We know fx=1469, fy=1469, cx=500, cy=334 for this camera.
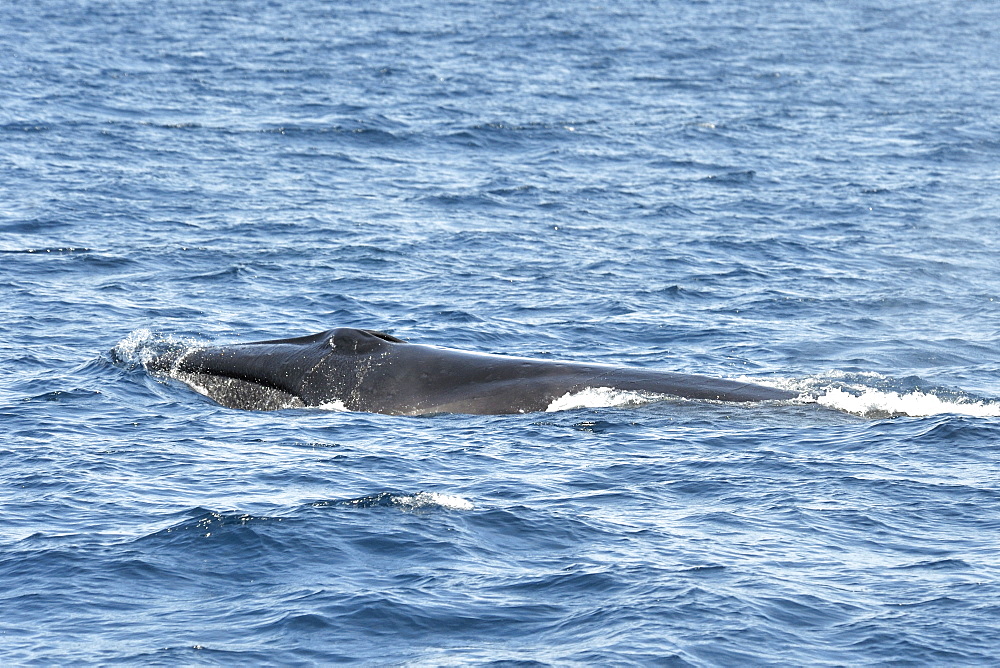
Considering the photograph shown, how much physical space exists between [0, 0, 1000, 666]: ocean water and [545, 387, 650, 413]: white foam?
7 centimetres

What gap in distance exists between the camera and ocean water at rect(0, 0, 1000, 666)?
14.3 metres

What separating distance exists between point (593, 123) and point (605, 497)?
35.1m

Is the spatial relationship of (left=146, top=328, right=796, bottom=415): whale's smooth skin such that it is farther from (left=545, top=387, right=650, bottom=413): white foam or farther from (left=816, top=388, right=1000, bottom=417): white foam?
(left=816, top=388, right=1000, bottom=417): white foam

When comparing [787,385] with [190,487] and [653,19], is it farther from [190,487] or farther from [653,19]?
[653,19]

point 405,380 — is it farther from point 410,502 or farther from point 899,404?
point 899,404

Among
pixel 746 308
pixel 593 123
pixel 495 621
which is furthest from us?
pixel 593 123

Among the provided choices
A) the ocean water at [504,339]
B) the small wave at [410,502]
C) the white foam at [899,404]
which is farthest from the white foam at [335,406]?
the white foam at [899,404]

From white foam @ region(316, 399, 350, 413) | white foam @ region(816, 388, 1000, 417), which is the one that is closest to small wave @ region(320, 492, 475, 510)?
white foam @ region(316, 399, 350, 413)

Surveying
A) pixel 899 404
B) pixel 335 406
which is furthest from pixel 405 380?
pixel 899 404

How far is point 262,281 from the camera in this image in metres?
31.4

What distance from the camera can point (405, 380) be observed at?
70.8 feet

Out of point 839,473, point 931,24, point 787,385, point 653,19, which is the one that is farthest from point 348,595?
point 931,24

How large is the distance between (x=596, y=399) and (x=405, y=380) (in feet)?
9.29

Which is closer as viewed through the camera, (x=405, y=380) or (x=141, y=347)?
(x=405, y=380)
